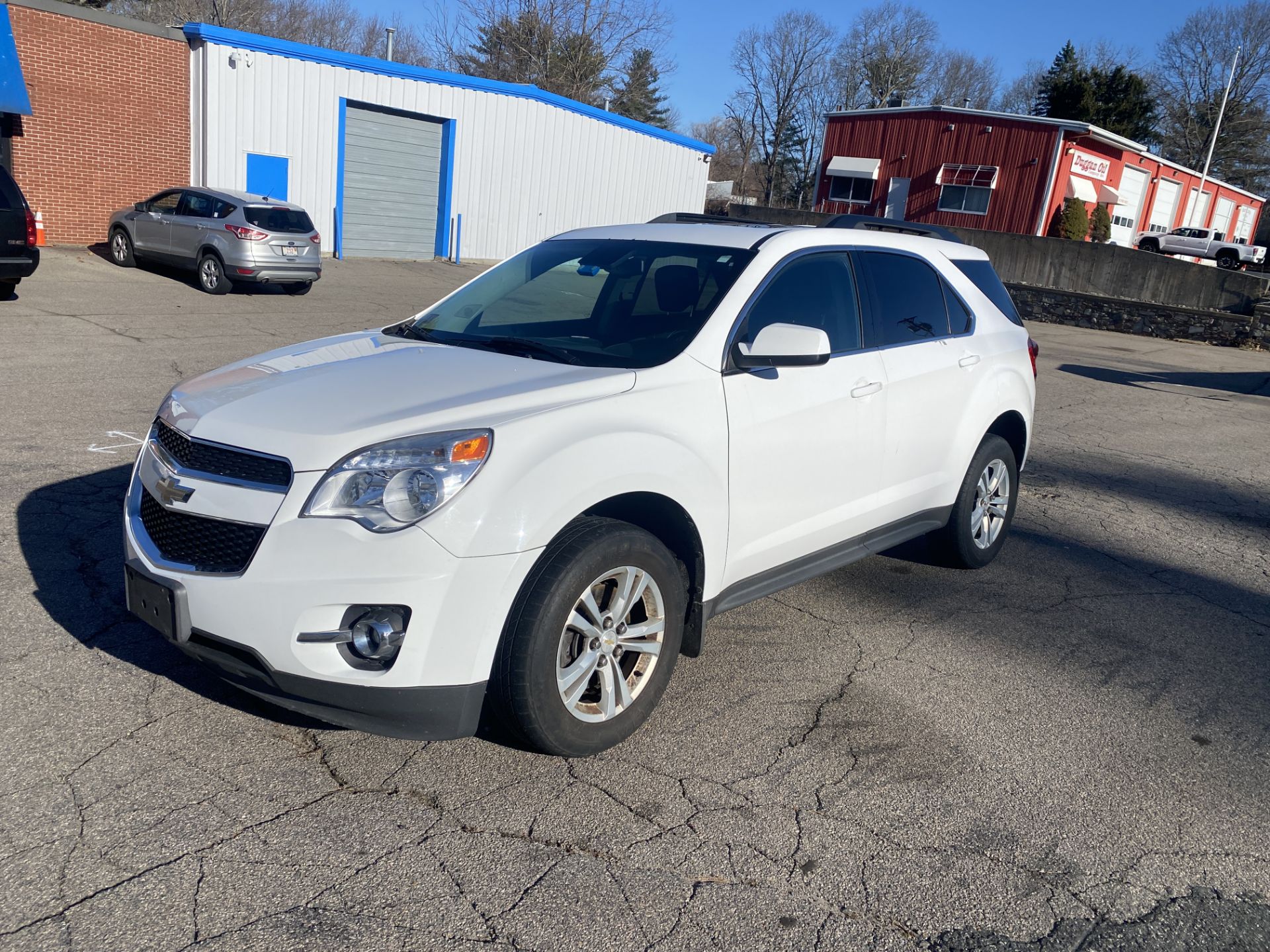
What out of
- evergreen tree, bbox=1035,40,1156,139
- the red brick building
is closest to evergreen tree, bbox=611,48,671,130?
evergreen tree, bbox=1035,40,1156,139

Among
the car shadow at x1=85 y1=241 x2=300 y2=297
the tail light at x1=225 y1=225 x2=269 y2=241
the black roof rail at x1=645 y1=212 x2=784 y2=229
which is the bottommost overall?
the car shadow at x1=85 y1=241 x2=300 y2=297

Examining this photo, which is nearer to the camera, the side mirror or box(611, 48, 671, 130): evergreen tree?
the side mirror

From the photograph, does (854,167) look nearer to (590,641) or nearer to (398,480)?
(590,641)

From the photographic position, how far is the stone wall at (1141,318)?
74.1 feet

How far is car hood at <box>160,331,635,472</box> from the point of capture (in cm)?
315

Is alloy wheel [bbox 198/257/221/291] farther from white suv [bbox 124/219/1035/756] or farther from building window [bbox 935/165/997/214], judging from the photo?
building window [bbox 935/165/997/214]

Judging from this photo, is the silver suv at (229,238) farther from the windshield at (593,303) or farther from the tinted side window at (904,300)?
the tinted side window at (904,300)

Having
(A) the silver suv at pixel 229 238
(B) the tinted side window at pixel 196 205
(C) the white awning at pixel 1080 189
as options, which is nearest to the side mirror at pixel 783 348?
(A) the silver suv at pixel 229 238

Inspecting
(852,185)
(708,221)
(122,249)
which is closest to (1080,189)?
(852,185)

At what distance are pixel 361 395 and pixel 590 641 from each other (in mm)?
1129

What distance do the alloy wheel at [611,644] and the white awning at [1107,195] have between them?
144ft

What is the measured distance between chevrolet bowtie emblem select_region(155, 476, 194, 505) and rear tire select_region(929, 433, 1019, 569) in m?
3.78

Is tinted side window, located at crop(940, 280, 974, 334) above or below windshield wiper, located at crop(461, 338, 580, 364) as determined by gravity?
above

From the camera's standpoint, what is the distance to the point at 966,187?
40906mm
